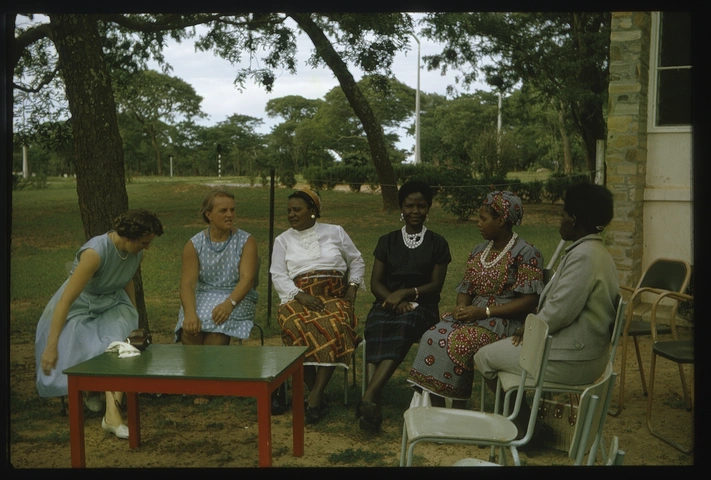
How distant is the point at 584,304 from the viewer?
11.7ft

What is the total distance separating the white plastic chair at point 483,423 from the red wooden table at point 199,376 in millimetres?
645

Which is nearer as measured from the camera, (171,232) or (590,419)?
(590,419)

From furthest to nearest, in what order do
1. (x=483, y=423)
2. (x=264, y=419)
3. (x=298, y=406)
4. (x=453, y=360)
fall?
(x=453, y=360), (x=298, y=406), (x=264, y=419), (x=483, y=423)

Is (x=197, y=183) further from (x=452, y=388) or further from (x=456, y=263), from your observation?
(x=452, y=388)

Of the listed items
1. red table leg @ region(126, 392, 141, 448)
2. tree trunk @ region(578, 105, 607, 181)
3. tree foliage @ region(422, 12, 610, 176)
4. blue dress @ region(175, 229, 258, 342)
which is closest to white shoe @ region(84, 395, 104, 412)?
red table leg @ region(126, 392, 141, 448)

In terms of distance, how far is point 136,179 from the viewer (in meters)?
18.9

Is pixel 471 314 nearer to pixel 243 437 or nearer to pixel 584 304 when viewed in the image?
pixel 584 304

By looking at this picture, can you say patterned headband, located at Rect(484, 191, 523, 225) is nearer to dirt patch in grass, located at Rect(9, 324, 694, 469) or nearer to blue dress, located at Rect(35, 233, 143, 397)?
dirt patch in grass, located at Rect(9, 324, 694, 469)

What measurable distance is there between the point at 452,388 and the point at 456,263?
5.93 meters

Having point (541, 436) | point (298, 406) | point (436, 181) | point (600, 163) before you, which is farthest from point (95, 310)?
point (436, 181)

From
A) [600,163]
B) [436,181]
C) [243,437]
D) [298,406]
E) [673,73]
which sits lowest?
[243,437]

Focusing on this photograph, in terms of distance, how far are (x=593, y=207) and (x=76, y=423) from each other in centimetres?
274

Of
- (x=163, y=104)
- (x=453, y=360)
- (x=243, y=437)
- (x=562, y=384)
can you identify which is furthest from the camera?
(x=163, y=104)

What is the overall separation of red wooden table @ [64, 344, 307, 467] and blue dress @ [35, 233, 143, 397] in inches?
22.9
